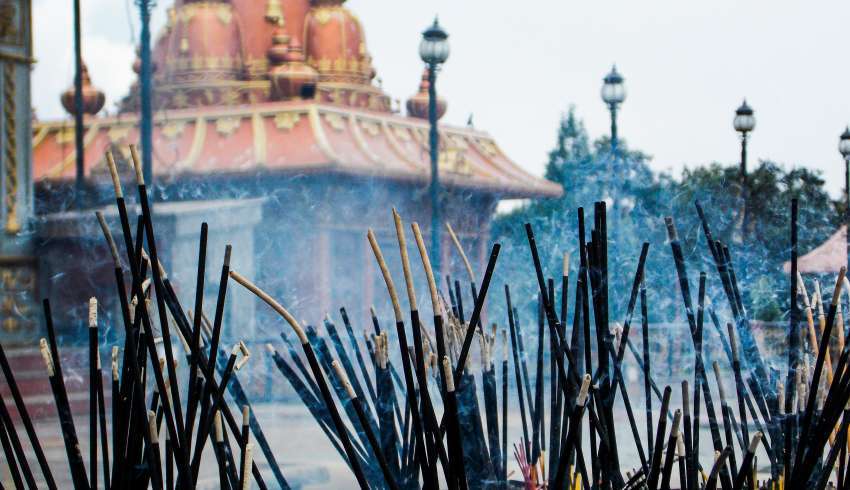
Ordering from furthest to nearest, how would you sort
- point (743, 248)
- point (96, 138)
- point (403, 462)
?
1. point (96, 138)
2. point (743, 248)
3. point (403, 462)

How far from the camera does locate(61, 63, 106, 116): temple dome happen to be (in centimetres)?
911

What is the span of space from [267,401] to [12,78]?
2.14 m

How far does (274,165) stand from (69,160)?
1.49m

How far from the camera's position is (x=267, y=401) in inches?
280

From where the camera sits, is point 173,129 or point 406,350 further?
point 173,129

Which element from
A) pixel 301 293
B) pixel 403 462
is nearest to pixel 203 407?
pixel 403 462

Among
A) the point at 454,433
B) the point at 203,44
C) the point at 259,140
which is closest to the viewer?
the point at 454,433

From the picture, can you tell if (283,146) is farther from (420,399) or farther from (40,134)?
(420,399)

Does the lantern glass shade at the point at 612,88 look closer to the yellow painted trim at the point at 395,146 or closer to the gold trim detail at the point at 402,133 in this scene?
the yellow painted trim at the point at 395,146

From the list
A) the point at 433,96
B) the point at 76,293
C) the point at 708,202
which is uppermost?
the point at 433,96

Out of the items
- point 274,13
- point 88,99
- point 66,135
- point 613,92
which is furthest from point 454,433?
point 274,13

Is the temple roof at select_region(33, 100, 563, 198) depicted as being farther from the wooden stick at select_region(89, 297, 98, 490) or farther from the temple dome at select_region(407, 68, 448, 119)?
the wooden stick at select_region(89, 297, 98, 490)

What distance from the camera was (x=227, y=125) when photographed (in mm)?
8719

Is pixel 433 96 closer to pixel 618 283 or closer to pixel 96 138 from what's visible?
pixel 618 283
